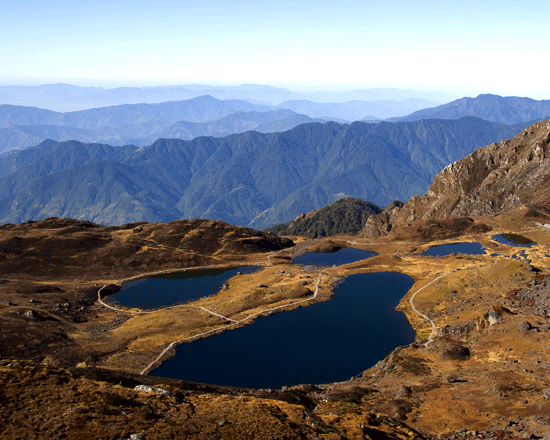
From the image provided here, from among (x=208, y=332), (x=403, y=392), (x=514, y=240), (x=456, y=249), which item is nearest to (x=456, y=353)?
(x=403, y=392)

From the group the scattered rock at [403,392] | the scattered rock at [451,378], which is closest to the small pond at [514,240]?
the scattered rock at [451,378]

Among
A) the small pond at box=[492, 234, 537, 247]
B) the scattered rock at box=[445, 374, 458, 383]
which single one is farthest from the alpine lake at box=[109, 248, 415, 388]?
the small pond at box=[492, 234, 537, 247]

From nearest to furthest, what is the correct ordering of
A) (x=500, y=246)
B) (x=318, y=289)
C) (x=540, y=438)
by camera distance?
1. (x=540, y=438)
2. (x=318, y=289)
3. (x=500, y=246)

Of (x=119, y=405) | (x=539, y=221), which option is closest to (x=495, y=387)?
(x=119, y=405)

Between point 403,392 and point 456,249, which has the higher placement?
point 403,392

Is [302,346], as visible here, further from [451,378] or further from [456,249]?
[456,249]

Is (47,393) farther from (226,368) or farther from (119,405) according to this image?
(226,368)

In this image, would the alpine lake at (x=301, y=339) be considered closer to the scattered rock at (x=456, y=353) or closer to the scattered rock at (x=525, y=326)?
the scattered rock at (x=456, y=353)
